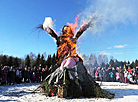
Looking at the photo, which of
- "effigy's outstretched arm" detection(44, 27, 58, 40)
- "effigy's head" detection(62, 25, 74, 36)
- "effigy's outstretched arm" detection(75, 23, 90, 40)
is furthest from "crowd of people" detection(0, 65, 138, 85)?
"effigy's outstretched arm" detection(75, 23, 90, 40)

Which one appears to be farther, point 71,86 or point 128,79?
point 128,79

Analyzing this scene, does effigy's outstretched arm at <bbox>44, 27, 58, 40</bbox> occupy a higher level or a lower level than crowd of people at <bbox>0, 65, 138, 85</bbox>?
higher

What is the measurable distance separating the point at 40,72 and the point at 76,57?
11113 millimetres

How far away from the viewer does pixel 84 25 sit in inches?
247

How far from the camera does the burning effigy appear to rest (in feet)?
18.3

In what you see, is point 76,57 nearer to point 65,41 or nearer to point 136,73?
point 65,41

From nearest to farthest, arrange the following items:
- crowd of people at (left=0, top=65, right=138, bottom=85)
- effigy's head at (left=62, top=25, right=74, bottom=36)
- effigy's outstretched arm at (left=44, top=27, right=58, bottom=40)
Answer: effigy's head at (left=62, top=25, right=74, bottom=36) → effigy's outstretched arm at (left=44, top=27, right=58, bottom=40) → crowd of people at (left=0, top=65, right=138, bottom=85)

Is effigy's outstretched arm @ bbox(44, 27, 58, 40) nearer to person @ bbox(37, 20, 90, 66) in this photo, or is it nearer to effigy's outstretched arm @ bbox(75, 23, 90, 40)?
person @ bbox(37, 20, 90, 66)

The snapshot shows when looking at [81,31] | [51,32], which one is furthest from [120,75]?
[51,32]

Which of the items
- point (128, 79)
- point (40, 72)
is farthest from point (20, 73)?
point (128, 79)

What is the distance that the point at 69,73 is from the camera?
225 inches

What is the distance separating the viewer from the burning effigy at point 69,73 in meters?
5.57

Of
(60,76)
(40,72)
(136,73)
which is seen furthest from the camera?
(40,72)

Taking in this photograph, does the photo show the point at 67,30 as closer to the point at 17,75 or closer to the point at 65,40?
the point at 65,40
